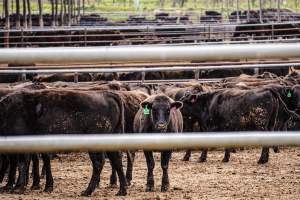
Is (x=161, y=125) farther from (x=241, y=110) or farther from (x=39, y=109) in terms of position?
(x=241, y=110)

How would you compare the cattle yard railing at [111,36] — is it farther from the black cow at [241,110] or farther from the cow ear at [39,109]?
the cow ear at [39,109]

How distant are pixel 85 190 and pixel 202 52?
594cm

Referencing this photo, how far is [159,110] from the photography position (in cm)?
877

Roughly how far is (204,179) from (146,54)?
694 cm

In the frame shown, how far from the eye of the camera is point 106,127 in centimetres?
823

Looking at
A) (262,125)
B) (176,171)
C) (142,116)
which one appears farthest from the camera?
(262,125)

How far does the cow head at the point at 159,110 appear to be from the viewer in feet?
28.4

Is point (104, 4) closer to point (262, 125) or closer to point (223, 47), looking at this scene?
point (262, 125)

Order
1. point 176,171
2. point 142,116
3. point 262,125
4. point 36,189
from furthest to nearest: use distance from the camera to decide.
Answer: point 262,125 → point 176,171 → point 142,116 → point 36,189

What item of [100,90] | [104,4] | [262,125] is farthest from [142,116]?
[104,4]

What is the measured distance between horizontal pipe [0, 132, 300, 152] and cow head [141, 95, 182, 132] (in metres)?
6.15

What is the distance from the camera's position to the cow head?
865 cm

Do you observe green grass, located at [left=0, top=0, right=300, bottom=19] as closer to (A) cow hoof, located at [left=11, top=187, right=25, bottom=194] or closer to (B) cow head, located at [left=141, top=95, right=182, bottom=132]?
(B) cow head, located at [left=141, top=95, right=182, bottom=132]

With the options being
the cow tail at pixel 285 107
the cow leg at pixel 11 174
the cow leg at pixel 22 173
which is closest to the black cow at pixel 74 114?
the cow leg at pixel 22 173
